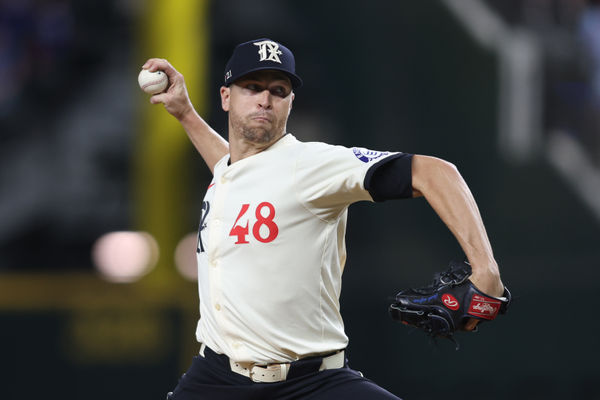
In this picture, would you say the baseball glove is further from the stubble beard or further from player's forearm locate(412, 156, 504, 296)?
the stubble beard

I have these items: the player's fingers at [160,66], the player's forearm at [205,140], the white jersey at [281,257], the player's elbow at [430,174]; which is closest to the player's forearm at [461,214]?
the player's elbow at [430,174]

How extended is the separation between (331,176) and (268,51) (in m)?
0.56

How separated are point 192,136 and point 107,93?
5689 mm

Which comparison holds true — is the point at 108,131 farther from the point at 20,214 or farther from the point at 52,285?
the point at 52,285

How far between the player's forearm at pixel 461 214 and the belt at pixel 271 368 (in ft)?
2.48

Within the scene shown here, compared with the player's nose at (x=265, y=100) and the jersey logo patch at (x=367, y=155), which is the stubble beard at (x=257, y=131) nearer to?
the player's nose at (x=265, y=100)

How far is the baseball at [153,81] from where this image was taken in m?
3.95

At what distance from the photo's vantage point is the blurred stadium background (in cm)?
710

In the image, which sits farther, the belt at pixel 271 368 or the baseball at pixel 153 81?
the baseball at pixel 153 81

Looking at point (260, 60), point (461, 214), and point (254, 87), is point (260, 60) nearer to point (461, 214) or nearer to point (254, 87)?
point (254, 87)

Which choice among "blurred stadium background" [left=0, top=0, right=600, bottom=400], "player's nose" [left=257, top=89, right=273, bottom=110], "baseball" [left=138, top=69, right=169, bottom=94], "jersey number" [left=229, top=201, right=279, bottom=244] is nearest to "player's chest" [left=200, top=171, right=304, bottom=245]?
"jersey number" [left=229, top=201, right=279, bottom=244]

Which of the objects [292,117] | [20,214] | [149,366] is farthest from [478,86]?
[20,214]

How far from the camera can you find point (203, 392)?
342cm

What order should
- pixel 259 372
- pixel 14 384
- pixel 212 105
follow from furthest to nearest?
pixel 212 105
pixel 14 384
pixel 259 372
